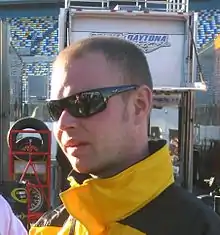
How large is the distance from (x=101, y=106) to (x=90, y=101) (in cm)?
3

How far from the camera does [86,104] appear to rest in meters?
1.35

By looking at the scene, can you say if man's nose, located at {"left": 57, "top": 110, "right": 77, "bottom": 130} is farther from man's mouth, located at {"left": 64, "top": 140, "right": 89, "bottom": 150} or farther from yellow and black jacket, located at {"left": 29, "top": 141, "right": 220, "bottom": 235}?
yellow and black jacket, located at {"left": 29, "top": 141, "right": 220, "bottom": 235}

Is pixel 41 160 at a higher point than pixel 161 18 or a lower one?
lower

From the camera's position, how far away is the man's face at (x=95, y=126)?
4.42 ft

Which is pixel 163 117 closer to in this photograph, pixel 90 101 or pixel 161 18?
pixel 161 18

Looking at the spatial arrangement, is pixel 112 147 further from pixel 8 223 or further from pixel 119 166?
pixel 8 223

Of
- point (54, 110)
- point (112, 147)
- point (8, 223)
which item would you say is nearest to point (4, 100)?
point (8, 223)

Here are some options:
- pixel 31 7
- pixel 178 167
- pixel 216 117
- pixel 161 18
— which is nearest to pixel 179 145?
pixel 178 167

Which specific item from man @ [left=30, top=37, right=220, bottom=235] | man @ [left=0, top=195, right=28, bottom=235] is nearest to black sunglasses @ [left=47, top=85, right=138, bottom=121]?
man @ [left=30, top=37, right=220, bottom=235]

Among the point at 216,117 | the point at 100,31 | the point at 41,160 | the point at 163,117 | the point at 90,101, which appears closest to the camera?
the point at 90,101

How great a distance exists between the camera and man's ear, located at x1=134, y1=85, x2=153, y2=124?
1401 millimetres

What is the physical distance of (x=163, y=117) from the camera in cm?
643

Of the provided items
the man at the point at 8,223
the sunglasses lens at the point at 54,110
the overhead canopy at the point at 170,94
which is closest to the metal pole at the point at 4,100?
the overhead canopy at the point at 170,94

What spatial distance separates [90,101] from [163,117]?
5.13 m
